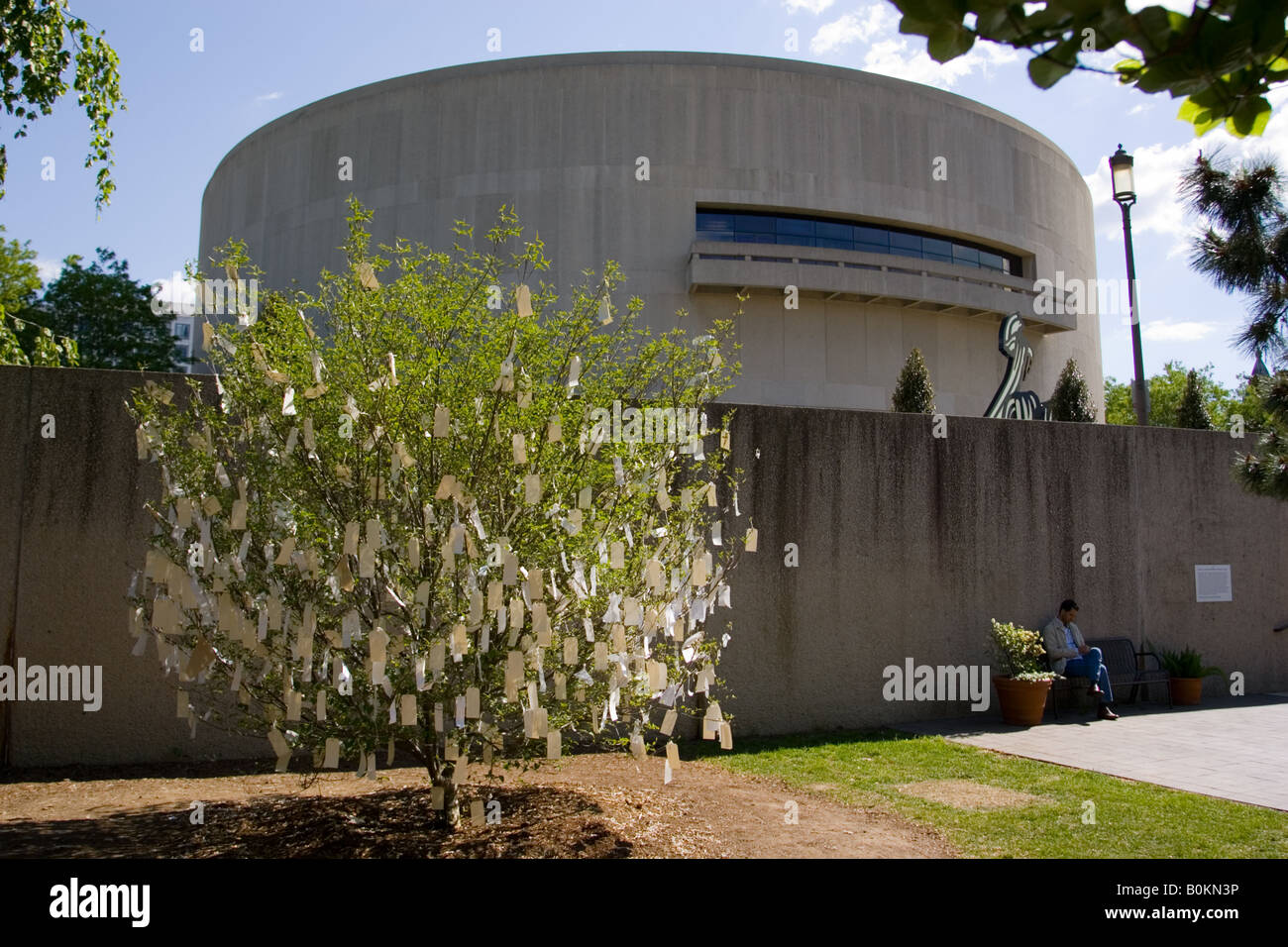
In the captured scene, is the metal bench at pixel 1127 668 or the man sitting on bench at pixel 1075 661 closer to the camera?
the man sitting on bench at pixel 1075 661

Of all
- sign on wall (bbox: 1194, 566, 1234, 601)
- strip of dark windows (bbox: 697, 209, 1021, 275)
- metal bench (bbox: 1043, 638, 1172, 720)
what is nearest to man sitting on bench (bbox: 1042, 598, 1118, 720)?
metal bench (bbox: 1043, 638, 1172, 720)

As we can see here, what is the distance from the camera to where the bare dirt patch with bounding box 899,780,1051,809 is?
6.34 metres

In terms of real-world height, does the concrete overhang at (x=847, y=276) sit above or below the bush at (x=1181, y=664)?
above

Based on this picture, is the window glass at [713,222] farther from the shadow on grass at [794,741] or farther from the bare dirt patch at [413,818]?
the bare dirt patch at [413,818]

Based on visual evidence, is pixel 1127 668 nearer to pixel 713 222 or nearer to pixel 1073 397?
pixel 1073 397

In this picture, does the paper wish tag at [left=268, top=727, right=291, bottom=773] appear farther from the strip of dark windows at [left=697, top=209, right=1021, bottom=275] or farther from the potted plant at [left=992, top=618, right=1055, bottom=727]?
the strip of dark windows at [left=697, top=209, right=1021, bottom=275]

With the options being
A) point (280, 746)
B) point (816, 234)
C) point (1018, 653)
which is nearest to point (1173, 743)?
point (1018, 653)

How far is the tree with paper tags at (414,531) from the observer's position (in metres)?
4.43

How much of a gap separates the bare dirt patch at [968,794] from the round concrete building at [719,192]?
18220mm

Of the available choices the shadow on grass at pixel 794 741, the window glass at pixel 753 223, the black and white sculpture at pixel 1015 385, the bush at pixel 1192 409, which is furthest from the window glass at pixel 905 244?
the shadow on grass at pixel 794 741

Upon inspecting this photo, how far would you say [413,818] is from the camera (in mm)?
5465
